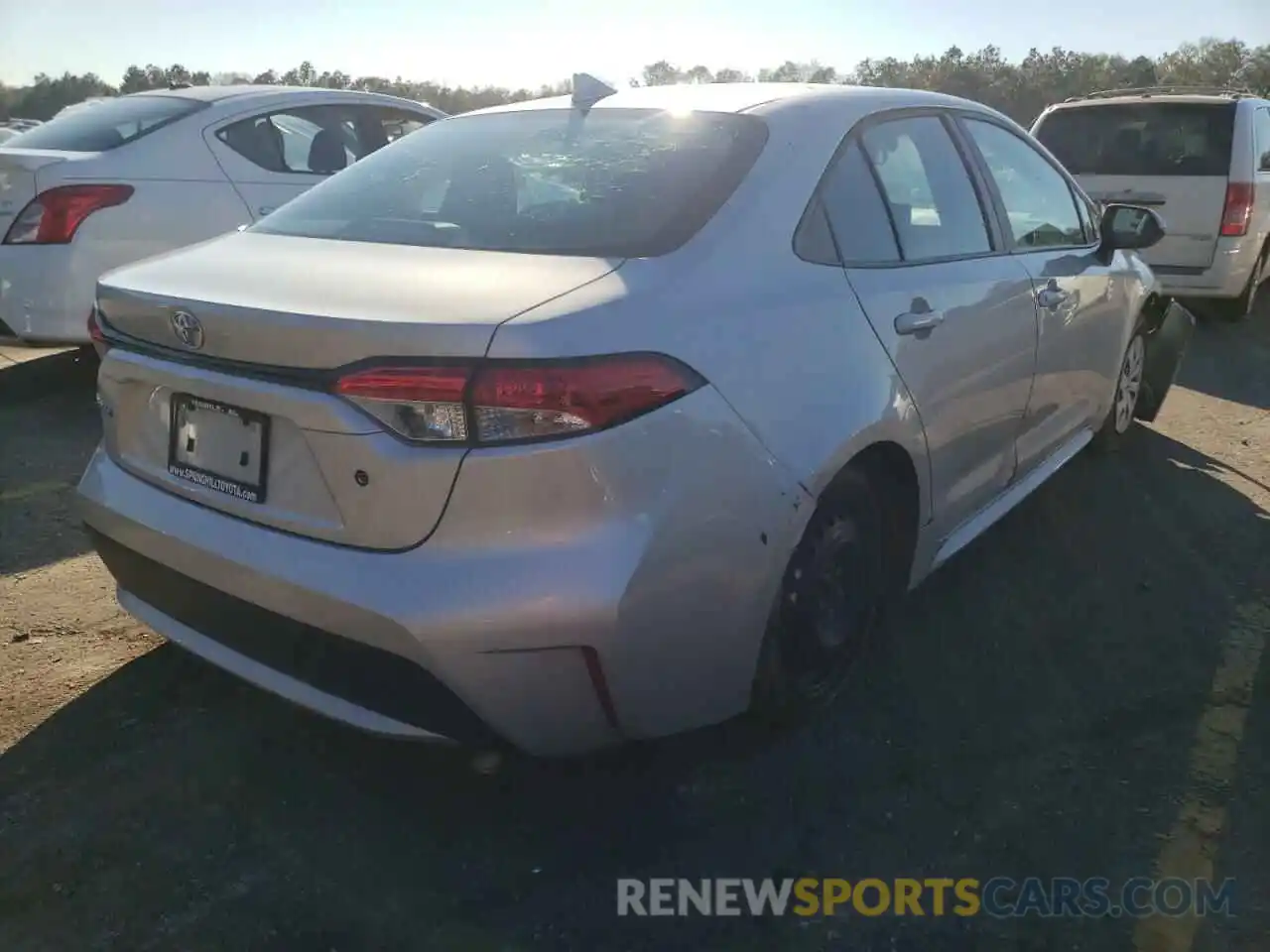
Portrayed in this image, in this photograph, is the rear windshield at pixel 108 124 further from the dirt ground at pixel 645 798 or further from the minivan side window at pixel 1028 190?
the minivan side window at pixel 1028 190

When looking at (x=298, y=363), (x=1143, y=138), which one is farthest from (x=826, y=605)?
(x=1143, y=138)

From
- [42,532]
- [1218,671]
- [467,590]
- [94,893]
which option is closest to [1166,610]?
[1218,671]

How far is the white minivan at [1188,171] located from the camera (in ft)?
25.1

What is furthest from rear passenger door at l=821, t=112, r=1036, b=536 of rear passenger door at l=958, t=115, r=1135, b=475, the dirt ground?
the dirt ground

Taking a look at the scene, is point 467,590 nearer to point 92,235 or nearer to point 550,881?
point 550,881

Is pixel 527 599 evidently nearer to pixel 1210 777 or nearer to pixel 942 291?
pixel 942 291

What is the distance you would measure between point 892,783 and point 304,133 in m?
4.96

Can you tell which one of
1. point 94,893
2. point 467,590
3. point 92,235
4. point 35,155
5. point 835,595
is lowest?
point 94,893

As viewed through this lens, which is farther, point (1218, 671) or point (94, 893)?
point (1218, 671)

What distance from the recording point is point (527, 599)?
1975mm

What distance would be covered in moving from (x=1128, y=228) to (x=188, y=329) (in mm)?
3527

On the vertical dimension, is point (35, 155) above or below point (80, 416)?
above

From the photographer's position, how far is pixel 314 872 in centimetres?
227

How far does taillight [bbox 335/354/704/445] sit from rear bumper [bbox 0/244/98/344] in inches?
149
